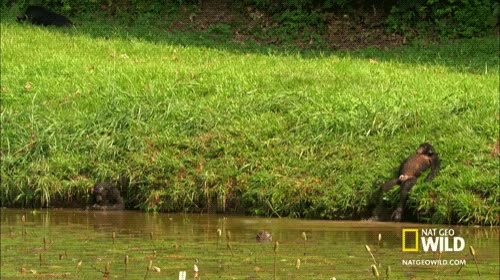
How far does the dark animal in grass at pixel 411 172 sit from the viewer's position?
34.7ft

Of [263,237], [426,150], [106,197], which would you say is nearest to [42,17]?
[106,197]

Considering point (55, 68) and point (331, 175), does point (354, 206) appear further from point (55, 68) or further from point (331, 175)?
point (55, 68)

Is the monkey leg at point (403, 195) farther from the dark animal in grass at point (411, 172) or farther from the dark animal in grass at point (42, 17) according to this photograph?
the dark animal in grass at point (42, 17)

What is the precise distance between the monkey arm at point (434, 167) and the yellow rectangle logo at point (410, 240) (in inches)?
43.0

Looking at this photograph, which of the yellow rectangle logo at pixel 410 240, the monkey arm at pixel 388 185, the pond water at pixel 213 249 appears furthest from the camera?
the monkey arm at pixel 388 185

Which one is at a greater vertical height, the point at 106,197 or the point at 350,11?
the point at 350,11

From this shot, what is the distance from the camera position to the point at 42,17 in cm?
1839

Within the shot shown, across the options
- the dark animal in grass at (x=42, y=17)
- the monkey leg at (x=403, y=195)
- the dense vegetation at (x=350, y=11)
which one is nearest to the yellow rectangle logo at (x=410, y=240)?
the monkey leg at (x=403, y=195)

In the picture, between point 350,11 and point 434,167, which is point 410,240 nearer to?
point 434,167

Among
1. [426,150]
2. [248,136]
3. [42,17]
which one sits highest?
[42,17]

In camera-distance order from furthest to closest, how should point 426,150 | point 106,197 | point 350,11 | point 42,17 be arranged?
point 350,11 < point 42,17 < point 106,197 < point 426,150

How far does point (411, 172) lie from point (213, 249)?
9.30 feet

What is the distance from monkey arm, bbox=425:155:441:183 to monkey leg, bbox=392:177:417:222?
0.18m

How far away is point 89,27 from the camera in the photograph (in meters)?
18.5
